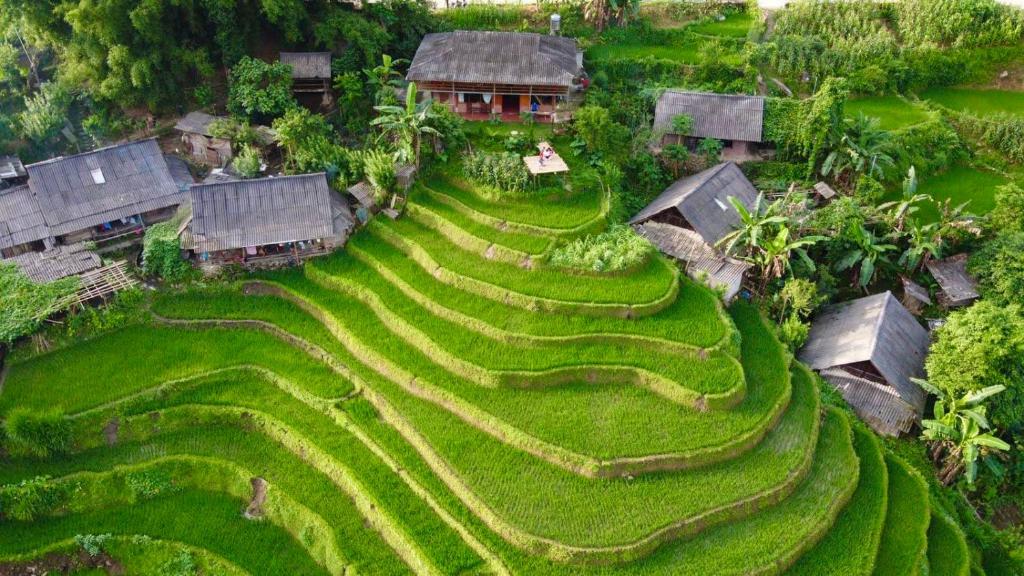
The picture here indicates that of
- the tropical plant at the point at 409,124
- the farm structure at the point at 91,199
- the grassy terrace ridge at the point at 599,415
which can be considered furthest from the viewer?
the tropical plant at the point at 409,124

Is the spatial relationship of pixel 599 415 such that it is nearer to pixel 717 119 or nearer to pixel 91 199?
pixel 717 119

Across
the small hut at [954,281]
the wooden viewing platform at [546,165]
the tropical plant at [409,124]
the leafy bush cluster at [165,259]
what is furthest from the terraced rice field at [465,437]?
the small hut at [954,281]

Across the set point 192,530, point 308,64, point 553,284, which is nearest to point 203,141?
point 308,64

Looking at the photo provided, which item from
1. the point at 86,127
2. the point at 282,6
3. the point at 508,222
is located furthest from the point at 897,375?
the point at 86,127

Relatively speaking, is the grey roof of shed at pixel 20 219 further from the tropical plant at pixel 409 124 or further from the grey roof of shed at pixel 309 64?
the tropical plant at pixel 409 124

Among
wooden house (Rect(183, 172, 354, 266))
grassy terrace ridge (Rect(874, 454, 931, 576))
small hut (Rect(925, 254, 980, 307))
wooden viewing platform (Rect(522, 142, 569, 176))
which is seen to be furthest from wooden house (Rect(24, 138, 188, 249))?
small hut (Rect(925, 254, 980, 307))

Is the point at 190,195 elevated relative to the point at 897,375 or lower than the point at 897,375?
elevated

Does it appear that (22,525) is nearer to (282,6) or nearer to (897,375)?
(282,6)

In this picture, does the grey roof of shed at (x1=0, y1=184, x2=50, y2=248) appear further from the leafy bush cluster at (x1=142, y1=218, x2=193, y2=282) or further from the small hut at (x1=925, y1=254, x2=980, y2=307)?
the small hut at (x1=925, y1=254, x2=980, y2=307)
